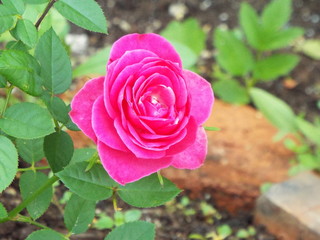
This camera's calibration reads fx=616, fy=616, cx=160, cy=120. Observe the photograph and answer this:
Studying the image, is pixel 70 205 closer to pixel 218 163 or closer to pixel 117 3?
pixel 218 163

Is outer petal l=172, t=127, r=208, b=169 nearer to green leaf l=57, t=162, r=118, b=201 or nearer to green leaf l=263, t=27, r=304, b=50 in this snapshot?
green leaf l=57, t=162, r=118, b=201

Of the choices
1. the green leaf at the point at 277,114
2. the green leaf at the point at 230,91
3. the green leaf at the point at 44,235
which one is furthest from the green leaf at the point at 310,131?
the green leaf at the point at 44,235

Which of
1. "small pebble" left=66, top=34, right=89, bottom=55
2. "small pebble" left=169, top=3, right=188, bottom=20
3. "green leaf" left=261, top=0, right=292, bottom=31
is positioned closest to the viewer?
"green leaf" left=261, top=0, right=292, bottom=31

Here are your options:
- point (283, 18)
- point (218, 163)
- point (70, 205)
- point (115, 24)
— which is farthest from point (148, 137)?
point (115, 24)

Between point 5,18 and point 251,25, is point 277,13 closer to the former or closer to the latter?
point 251,25

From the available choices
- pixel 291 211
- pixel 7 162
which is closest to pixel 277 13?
pixel 291 211

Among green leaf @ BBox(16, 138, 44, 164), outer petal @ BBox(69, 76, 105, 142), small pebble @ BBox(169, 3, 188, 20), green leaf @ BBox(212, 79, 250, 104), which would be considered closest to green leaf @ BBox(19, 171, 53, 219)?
green leaf @ BBox(16, 138, 44, 164)
